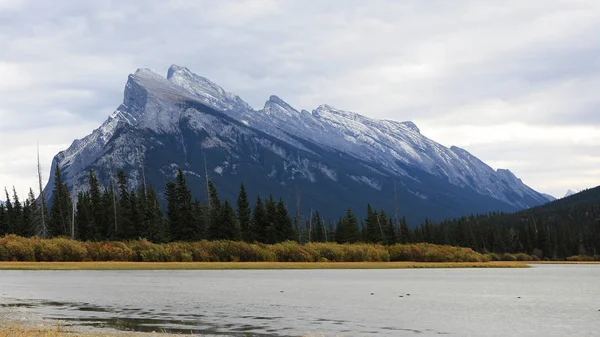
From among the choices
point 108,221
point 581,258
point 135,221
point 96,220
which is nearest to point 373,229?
point 135,221

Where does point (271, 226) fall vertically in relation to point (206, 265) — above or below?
above

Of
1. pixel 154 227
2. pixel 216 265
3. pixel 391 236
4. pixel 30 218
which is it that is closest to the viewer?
pixel 216 265

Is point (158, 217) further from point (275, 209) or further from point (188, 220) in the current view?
point (275, 209)

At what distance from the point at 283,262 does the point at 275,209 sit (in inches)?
1055

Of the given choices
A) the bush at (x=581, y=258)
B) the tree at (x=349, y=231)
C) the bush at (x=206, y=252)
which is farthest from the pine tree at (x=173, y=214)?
the bush at (x=581, y=258)

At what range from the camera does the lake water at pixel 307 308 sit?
98.4 ft

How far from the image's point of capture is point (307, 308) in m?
39.2

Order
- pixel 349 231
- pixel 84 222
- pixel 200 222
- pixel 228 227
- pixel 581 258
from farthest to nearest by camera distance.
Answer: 1. pixel 581 258
2. pixel 349 231
3. pixel 84 222
4. pixel 200 222
5. pixel 228 227

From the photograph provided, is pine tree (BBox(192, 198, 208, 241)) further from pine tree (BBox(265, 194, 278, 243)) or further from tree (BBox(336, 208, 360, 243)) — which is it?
tree (BBox(336, 208, 360, 243))

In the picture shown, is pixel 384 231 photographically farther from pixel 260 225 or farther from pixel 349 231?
pixel 260 225

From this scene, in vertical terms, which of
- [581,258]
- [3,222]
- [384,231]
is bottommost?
[581,258]

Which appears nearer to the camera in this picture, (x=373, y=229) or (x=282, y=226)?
(x=282, y=226)

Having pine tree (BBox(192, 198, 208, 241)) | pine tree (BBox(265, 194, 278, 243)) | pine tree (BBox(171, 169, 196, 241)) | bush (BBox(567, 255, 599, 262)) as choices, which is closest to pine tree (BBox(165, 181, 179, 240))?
pine tree (BBox(171, 169, 196, 241))

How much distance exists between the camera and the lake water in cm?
2998
